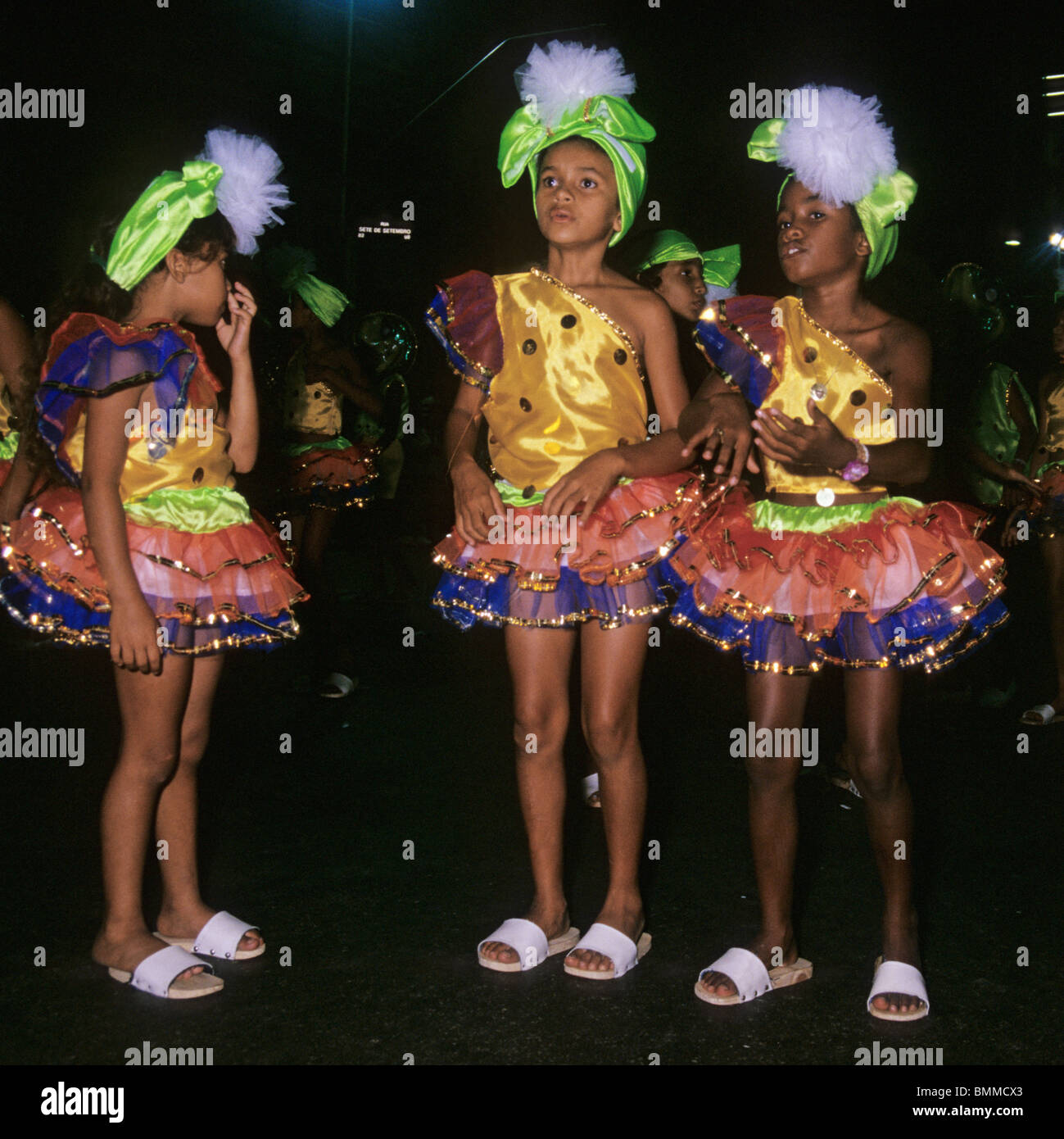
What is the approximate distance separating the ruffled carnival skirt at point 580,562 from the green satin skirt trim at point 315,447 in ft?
11.2

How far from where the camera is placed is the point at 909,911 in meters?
2.81

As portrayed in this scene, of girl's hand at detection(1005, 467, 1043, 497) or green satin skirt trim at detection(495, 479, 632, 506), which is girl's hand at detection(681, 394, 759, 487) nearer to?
green satin skirt trim at detection(495, 479, 632, 506)

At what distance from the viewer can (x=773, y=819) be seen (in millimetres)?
2814

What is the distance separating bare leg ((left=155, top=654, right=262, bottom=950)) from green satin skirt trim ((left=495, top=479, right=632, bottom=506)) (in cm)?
85

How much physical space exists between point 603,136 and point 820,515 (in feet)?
3.65

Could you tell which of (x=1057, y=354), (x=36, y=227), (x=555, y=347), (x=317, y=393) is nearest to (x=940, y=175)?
(x=1057, y=354)

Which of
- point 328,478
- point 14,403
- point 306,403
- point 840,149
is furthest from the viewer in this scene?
point 306,403

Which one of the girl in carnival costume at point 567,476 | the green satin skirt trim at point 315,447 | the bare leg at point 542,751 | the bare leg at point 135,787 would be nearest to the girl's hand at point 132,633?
the bare leg at point 135,787

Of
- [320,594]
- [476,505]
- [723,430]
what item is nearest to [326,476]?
[320,594]

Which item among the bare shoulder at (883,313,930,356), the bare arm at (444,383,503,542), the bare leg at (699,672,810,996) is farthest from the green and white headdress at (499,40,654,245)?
the bare leg at (699,672,810,996)

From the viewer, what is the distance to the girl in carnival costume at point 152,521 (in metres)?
2.66

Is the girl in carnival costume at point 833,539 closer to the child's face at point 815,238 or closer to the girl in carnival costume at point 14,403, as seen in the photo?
the child's face at point 815,238

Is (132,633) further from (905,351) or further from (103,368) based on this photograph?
(905,351)

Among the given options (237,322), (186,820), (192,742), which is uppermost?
(237,322)
